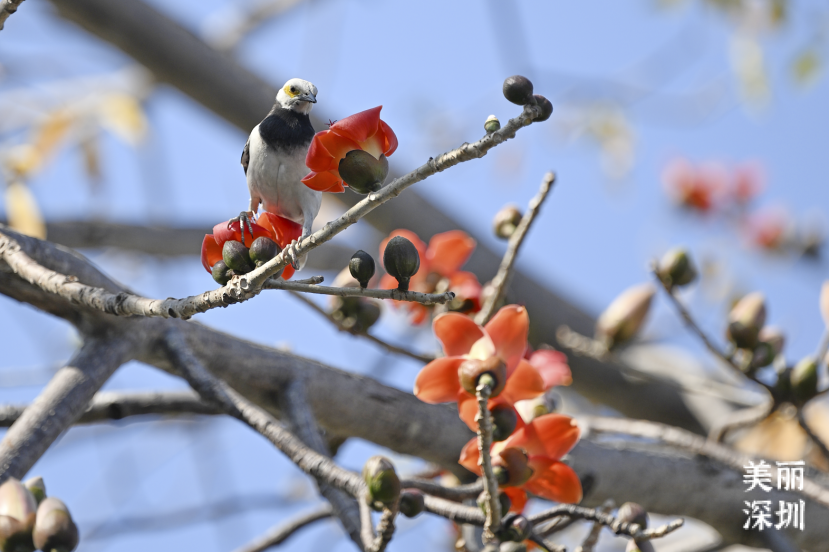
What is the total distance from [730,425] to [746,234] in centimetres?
213

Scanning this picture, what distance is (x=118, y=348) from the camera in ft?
3.49

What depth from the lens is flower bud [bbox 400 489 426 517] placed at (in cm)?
83

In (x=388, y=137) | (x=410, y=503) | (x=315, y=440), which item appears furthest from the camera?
(x=315, y=440)

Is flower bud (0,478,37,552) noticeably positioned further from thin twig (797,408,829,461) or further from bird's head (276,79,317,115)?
thin twig (797,408,829,461)

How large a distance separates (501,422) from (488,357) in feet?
0.27

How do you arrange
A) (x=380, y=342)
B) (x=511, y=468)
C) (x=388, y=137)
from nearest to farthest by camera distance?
(x=388, y=137), (x=511, y=468), (x=380, y=342)

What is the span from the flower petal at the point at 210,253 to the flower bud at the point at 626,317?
3.85 ft

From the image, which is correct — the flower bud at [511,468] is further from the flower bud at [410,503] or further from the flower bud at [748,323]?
the flower bud at [748,323]

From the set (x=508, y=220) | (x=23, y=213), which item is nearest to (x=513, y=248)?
(x=508, y=220)

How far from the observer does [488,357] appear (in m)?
0.95

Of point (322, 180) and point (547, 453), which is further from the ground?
point (322, 180)

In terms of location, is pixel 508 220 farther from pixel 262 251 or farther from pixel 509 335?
pixel 262 251

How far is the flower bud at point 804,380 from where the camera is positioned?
1383mm

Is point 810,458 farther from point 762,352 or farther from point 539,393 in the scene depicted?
point 539,393
